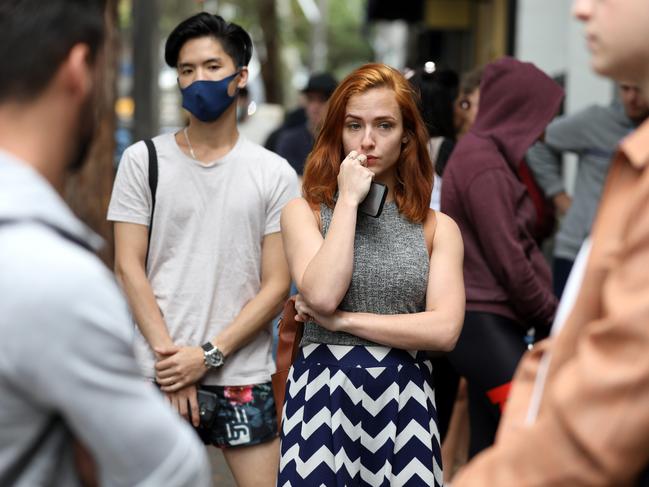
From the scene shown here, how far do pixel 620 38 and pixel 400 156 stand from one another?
87.5 inches

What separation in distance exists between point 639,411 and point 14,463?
1.00 meters

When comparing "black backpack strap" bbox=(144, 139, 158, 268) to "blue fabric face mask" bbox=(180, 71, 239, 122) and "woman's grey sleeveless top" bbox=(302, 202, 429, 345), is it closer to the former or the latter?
"blue fabric face mask" bbox=(180, 71, 239, 122)

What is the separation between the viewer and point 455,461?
23.5ft

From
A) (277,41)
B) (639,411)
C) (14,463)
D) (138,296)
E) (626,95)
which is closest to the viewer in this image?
(639,411)

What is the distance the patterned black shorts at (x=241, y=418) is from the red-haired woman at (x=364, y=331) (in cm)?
56

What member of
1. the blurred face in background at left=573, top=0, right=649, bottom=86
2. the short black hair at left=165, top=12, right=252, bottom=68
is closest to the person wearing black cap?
the short black hair at left=165, top=12, right=252, bottom=68

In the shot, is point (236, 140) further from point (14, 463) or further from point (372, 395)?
point (14, 463)

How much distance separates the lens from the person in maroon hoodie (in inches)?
199

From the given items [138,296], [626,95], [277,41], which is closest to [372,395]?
[138,296]

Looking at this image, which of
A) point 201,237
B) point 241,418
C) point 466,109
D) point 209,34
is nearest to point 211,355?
point 241,418

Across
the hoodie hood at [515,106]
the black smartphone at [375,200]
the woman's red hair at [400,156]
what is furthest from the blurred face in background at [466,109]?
the black smartphone at [375,200]

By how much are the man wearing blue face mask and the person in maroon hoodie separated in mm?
996

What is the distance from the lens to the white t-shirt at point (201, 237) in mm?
4441

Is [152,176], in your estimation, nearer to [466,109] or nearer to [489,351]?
[489,351]
